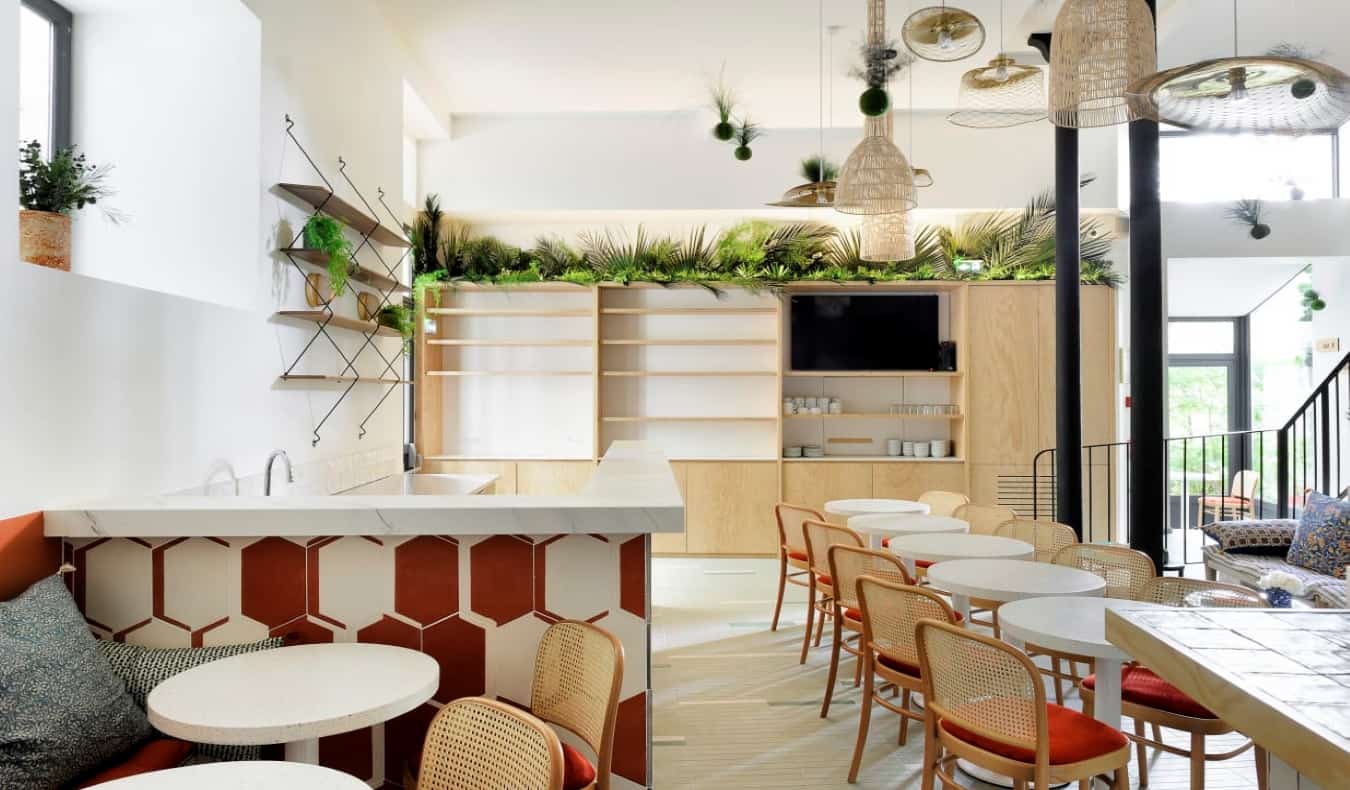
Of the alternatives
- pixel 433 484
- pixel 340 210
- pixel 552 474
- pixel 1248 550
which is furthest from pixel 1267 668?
pixel 552 474

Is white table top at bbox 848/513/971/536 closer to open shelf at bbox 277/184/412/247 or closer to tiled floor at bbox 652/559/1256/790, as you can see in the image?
tiled floor at bbox 652/559/1256/790

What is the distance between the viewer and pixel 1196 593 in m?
2.99

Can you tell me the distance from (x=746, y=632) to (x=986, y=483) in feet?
10.3

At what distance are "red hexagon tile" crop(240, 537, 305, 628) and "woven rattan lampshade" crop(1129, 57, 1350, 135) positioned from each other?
2607 mm

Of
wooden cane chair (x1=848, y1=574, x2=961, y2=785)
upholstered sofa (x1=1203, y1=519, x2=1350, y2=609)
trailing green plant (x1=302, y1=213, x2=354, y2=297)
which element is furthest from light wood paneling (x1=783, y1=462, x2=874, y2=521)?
trailing green plant (x1=302, y1=213, x2=354, y2=297)

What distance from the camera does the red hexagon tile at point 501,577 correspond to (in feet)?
7.74

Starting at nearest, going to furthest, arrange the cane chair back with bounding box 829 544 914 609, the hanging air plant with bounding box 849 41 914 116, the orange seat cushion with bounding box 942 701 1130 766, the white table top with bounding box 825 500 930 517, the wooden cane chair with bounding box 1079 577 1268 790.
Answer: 1. the orange seat cushion with bounding box 942 701 1130 766
2. the wooden cane chair with bounding box 1079 577 1268 790
3. the cane chair back with bounding box 829 544 914 609
4. the hanging air plant with bounding box 849 41 914 116
5. the white table top with bounding box 825 500 930 517

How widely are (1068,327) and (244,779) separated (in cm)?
522

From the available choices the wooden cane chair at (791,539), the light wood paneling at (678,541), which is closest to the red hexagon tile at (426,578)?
the wooden cane chair at (791,539)

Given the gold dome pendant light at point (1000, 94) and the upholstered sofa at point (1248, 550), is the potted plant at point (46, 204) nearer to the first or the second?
the gold dome pendant light at point (1000, 94)

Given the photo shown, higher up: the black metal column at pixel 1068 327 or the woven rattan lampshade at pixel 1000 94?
the woven rattan lampshade at pixel 1000 94

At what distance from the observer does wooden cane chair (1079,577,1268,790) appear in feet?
8.16

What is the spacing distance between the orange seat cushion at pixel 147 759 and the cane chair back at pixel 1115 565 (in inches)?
120

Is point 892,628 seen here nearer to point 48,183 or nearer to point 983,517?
point 983,517
